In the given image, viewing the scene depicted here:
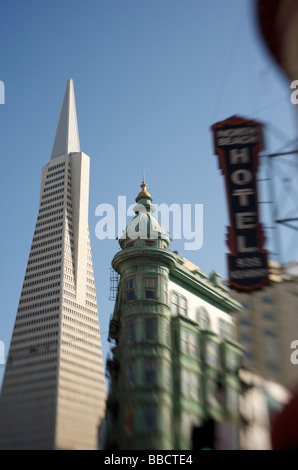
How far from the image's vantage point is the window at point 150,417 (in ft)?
104

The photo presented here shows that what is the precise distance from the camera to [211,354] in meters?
37.5

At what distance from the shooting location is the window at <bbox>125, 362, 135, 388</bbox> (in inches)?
1315

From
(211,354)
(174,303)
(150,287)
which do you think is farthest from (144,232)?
(211,354)

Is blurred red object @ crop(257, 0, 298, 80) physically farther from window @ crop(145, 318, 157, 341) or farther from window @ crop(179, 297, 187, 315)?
window @ crop(179, 297, 187, 315)

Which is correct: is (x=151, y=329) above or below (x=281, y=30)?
below

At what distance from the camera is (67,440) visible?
34.3m

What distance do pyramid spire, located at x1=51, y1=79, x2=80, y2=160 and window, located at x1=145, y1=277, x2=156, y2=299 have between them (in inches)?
4840

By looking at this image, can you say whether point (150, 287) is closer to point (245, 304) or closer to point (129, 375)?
point (129, 375)

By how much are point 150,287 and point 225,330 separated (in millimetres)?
6409

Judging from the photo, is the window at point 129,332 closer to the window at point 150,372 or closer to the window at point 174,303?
the window at point 150,372

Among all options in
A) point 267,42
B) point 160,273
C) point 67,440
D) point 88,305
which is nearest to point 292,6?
point 267,42

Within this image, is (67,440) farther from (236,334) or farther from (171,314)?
(236,334)

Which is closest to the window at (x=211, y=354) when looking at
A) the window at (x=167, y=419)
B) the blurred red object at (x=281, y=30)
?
the window at (x=167, y=419)

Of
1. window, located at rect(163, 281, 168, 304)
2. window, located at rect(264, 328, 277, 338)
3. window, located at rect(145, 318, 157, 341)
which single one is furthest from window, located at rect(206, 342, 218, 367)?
window, located at rect(264, 328, 277, 338)
